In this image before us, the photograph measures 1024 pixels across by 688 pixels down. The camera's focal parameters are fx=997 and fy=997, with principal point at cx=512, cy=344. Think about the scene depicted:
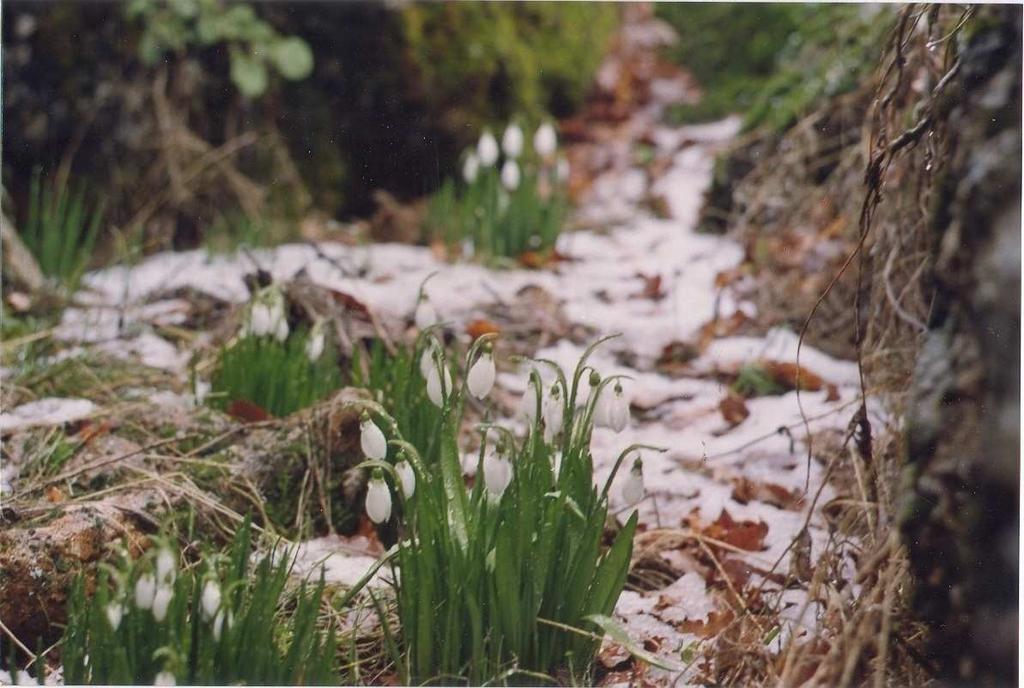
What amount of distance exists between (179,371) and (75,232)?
85cm

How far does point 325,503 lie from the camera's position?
6.97 feet

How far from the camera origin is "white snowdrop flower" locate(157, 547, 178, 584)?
1355 mm

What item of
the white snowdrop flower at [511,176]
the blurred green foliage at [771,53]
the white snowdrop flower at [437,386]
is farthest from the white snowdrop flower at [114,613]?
the blurred green foliage at [771,53]

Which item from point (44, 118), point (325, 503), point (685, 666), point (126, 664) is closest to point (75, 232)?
point (44, 118)

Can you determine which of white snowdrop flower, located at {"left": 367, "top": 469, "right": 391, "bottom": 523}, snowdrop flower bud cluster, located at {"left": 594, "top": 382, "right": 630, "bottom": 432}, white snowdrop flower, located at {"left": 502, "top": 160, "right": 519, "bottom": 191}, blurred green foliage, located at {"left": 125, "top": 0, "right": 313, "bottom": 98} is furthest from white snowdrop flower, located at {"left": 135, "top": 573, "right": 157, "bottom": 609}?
blurred green foliage, located at {"left": 125, "top": 0, "right": 313, "bottom": 98}

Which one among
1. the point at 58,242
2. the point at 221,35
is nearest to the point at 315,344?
the point at 58,242

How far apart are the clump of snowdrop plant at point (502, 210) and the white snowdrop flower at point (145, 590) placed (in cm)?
219

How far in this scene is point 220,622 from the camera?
1390mm

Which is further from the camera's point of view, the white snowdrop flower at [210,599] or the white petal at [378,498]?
the white petal at [378,498]

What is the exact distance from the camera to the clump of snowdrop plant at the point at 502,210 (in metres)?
3.47

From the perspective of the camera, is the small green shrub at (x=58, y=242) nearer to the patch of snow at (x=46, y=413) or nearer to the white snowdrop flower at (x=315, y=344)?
the patch of snow at (x=46, y=413)

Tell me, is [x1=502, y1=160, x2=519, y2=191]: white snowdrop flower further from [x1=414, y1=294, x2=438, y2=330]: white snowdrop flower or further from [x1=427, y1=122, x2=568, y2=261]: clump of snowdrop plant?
[x1=414, y1=294, x2=438, y2=330]: white snowdrop flower

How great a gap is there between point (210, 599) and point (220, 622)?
0.05 meters

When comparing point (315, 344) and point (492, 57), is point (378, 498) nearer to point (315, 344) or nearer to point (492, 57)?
point (315, 344)
